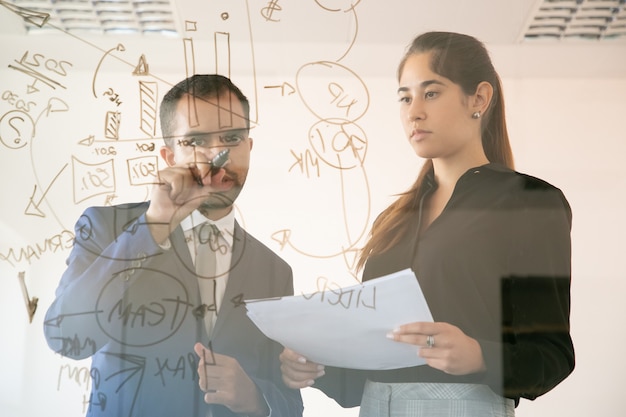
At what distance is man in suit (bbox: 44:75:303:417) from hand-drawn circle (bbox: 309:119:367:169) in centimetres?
14

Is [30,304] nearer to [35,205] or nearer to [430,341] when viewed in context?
[35,205]

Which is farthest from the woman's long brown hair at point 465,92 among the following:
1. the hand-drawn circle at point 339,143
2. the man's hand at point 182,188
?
the man's hand at point 182,188

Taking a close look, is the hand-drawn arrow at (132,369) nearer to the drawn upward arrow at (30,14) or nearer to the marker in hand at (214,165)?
the marker in hand at (214,165)

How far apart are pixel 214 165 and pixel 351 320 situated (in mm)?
408

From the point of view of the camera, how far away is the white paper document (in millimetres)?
1240

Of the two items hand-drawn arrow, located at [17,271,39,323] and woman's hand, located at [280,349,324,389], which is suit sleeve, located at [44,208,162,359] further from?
woman's hand, located at [280,349,324,389]

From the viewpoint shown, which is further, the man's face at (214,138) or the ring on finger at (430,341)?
the man's face at (214,138)

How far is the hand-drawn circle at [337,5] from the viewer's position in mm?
1402

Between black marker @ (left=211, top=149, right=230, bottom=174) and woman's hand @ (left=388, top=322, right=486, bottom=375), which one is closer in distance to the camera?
woman's hand @ (left=388, top=322, right=486, bottom=375)

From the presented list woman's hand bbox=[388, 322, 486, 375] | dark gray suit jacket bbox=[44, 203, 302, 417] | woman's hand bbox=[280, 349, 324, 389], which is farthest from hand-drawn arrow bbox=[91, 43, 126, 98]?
woman's hand bbox=[388, 322, 486, 375]

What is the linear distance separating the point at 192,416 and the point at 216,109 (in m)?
0.60

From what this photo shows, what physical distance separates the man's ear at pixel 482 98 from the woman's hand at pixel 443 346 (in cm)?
44

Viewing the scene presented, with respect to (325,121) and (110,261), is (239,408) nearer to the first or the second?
(110,261)

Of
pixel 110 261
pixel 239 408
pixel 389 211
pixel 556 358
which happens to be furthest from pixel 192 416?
pixel 556 358
